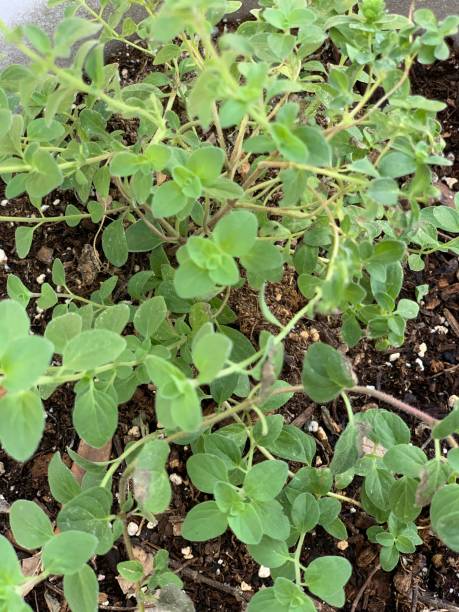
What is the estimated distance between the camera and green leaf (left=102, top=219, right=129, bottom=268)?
4.06 ft

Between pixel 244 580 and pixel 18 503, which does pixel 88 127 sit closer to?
pixel 18 503

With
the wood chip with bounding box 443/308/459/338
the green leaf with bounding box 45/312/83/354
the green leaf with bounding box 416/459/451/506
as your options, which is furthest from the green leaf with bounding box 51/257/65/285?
the wood chip with bounding box 443/308/459/338

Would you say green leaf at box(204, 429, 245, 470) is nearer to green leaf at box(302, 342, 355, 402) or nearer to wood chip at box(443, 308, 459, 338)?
green leaf at box(302, 342, 355, 402)

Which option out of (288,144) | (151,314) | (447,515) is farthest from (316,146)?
(447,515)

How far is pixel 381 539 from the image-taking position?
116 centimetres

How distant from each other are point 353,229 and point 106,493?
0.50m

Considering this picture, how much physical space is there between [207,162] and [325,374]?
0.31 meters

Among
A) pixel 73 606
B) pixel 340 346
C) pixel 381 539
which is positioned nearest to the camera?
pixel 73 606

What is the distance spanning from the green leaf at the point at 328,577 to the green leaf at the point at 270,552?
0.04 meters

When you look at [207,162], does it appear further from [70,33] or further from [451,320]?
[451,320]

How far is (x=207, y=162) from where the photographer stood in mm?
902

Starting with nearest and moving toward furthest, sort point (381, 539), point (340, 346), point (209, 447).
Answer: point (209, 447) < point (381, 539) < point (340, 346)

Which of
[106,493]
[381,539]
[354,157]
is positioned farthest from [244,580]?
[354,157]

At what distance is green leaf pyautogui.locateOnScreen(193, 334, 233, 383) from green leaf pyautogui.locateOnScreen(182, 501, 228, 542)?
32 cm
